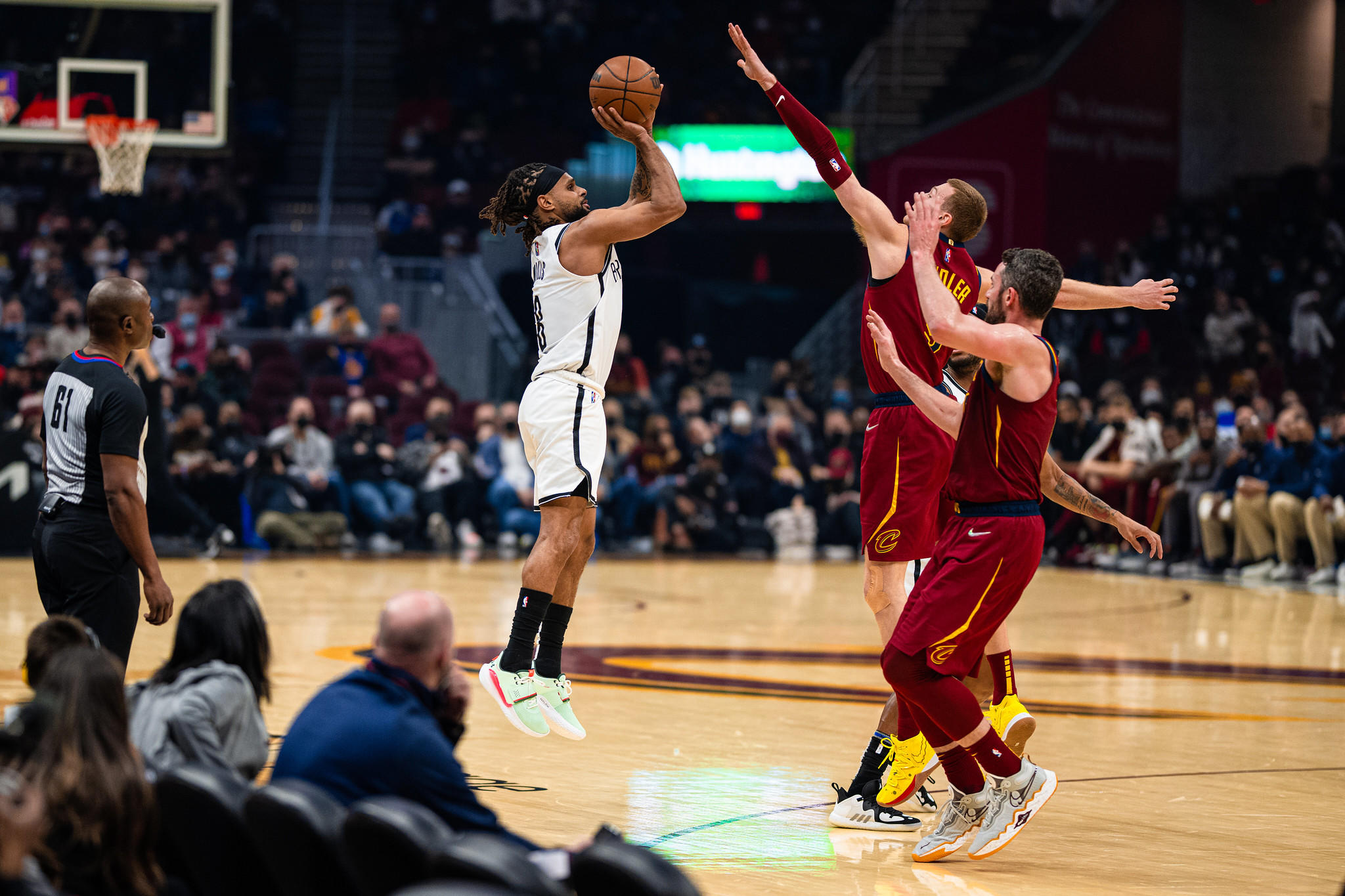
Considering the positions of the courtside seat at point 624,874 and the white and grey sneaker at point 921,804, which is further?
the white and grey sneaker at point 921,804

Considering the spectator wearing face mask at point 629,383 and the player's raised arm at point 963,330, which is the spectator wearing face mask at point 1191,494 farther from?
the player's raised arm at point 963,330

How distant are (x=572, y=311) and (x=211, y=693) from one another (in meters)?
2.87

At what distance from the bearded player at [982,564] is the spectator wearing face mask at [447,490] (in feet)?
42.1

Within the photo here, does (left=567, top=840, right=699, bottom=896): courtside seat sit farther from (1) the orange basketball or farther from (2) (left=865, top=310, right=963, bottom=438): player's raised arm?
(1) the orange basketball

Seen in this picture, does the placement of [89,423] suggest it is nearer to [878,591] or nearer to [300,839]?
[300,839]

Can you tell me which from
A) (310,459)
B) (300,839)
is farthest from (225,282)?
(300,839)

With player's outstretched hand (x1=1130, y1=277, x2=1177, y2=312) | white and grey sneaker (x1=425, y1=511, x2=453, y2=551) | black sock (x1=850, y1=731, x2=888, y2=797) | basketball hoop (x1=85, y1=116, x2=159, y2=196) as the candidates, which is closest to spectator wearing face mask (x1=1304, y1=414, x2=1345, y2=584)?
white and grey sneaker (x1=425, y1=511, x2=453, y2=551)

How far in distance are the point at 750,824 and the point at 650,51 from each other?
22.2 metres

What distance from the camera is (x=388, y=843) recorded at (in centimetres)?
289

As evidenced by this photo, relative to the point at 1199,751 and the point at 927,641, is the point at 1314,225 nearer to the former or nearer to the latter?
the point at 1199,751

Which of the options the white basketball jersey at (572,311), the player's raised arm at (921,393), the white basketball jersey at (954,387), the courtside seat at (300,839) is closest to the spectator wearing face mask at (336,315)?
the white basketball jersey at (572,311)

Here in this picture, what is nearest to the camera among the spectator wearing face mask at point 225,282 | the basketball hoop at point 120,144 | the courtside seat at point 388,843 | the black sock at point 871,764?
the courtside seat at point 388,843

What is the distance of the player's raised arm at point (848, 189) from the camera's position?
5.70m

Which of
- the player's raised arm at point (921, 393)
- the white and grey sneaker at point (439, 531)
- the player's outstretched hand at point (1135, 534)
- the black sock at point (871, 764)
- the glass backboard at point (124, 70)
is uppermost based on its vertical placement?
the glass backboard at point (124, 70)
